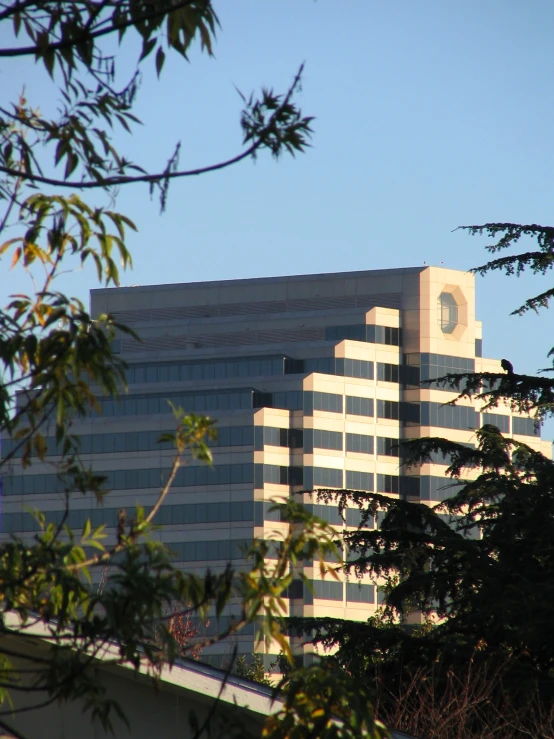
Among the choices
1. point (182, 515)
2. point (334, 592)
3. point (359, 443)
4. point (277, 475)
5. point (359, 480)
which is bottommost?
point (334, 592)

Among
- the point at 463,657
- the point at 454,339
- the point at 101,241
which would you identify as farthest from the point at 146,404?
the point at 101,241

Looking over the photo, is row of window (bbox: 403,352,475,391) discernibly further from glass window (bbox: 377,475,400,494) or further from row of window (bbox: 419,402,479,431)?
glass window (bbox: 377,475,400,494)

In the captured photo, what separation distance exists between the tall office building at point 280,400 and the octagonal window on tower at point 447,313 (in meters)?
0.13

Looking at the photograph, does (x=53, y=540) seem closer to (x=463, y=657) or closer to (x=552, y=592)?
(x=552, y=592)

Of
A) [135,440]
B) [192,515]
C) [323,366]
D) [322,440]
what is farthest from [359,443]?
[135,440]

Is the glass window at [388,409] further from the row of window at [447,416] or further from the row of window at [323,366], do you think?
the row of window at [323,366]

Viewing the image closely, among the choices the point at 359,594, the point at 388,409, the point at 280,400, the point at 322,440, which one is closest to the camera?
the point at 359,594

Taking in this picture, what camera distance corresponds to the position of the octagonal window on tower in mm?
117812

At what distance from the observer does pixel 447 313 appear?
388ft

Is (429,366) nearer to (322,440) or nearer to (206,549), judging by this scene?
(322,440)

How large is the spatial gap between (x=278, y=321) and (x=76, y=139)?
111m

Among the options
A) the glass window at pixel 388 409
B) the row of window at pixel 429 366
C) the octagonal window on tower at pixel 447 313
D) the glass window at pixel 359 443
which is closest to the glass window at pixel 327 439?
the glass window at pixel 359 443

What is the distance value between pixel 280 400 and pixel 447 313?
18.8 m

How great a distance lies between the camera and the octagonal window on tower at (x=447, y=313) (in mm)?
117812
